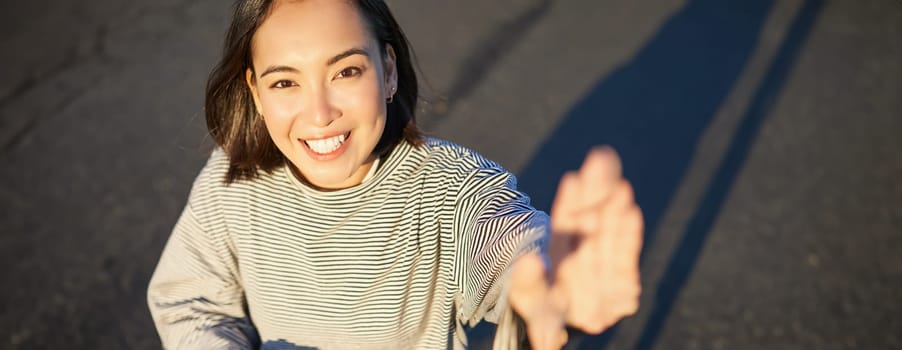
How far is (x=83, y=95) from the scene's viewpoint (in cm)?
438

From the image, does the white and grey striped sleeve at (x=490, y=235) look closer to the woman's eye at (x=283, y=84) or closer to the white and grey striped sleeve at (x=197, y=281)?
the woman's eye at (x=283, y=84)

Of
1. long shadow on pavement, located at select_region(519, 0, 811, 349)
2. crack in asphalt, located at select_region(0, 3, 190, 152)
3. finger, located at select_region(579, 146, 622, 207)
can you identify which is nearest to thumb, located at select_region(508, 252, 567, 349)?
finger, located at select_region(579, 146, 622, 207)

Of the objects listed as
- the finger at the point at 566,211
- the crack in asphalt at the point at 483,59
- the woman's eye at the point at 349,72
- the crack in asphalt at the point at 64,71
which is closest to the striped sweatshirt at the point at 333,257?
the woman's eye at the point at 349,72

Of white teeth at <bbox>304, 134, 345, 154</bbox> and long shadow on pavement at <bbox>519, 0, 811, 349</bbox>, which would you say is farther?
long shadow on pavement at <bbox>519, 0, 811, 349</bbox>

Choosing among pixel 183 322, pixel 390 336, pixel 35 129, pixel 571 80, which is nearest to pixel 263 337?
pixel 183 322

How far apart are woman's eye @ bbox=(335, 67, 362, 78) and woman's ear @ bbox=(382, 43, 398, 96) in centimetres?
14

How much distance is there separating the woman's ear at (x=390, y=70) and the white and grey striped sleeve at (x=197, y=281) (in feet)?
1.72

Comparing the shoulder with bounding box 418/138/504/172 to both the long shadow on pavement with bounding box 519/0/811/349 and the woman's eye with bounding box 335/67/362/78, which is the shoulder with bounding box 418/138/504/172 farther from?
the long shadow on pavement with bounding box 519/0/811/349

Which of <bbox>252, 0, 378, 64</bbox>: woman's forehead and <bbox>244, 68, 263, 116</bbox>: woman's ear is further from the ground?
<bbox>252, 0, 378, 64</bbox>: woman's forehead

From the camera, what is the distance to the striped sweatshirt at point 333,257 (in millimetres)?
1845

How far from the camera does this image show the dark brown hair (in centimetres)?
183

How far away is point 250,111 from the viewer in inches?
78.5

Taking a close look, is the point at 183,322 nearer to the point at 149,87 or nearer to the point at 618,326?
the point at 618,326

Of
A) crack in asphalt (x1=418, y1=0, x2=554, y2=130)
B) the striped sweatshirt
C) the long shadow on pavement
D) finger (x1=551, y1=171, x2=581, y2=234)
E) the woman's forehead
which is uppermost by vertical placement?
the woman's forehead
